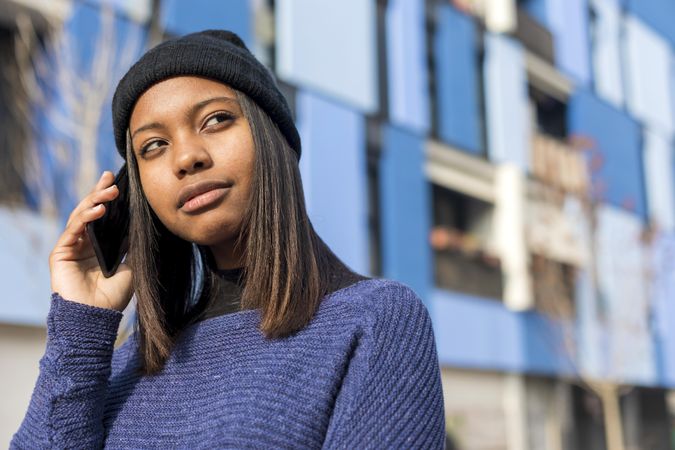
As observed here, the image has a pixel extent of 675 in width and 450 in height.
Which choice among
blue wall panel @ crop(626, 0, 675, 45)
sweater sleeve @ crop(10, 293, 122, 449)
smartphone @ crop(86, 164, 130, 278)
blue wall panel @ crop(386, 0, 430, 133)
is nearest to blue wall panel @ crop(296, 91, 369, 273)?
blue wall panel @ crop(386, 0, 430, 133)

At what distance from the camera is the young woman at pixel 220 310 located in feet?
4.59

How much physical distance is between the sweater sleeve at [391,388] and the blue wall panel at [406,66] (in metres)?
9.86

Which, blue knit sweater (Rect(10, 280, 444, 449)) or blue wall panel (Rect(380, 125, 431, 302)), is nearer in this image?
blue knit sweater (Rect(10, 280, 444, 449))

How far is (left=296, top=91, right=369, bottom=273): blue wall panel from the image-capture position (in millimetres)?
9539

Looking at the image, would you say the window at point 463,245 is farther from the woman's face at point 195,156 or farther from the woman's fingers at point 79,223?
the woman's face at point 195,156

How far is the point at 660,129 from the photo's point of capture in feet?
57.6

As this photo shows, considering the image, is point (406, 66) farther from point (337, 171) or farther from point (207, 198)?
point (207, 198)

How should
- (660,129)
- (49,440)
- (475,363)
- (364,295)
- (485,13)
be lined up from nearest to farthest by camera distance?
1. (364,295)
2. (49,440)
3. (475,363)
4. (485,13)
5. (660,129)

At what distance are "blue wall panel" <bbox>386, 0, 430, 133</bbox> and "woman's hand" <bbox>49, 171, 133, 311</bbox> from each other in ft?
31.2

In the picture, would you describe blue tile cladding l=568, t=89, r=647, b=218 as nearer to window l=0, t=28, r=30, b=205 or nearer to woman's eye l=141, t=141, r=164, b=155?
window l=0, t=28, r=30, b=205

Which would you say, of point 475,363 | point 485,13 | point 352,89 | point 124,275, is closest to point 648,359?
point 475,363

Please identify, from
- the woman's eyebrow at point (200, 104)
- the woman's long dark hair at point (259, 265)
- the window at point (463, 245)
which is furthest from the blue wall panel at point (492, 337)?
the woman's eyebrow at point (200, 104)

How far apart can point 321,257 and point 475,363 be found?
1048cm

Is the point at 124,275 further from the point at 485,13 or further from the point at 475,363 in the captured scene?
the point at 485,13
